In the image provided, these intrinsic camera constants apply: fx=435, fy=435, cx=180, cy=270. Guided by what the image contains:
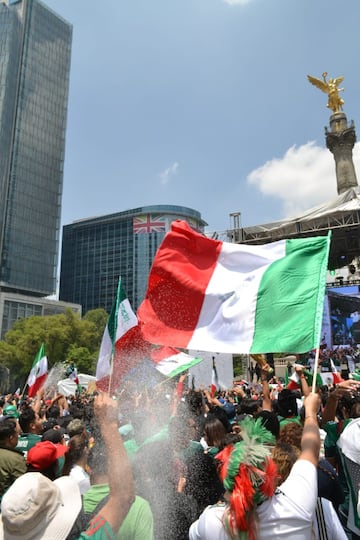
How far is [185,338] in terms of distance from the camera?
4234 mm

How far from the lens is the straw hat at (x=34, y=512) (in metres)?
1.68

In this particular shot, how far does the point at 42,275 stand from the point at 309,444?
7836 centimetres

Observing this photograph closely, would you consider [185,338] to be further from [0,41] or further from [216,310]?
[0,41]

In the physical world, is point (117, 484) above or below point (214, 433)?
above

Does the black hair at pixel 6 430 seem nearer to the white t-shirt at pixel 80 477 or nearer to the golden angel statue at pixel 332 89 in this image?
the white t-shirt at pixel 80 477

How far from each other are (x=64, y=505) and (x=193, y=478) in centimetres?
204

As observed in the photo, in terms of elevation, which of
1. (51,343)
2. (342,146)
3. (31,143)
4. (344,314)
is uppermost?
(31,143)

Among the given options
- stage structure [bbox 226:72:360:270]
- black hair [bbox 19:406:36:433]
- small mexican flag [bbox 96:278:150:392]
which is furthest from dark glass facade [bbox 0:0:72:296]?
black hair [bbox 19:406:36:433]

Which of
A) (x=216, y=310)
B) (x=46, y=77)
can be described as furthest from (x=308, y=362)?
(x=46, y=77)

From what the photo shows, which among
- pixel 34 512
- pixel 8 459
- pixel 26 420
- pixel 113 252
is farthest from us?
pixel 113 252

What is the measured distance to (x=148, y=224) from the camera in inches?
3999

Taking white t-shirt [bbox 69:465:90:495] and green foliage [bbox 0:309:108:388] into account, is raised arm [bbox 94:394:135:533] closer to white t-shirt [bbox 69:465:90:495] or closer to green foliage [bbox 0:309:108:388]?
white t-shirt [bbox 69:465:90:495]

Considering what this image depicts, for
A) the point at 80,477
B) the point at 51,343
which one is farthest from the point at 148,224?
the point at 80,477

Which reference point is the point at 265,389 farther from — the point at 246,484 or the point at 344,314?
the point at 344,314
